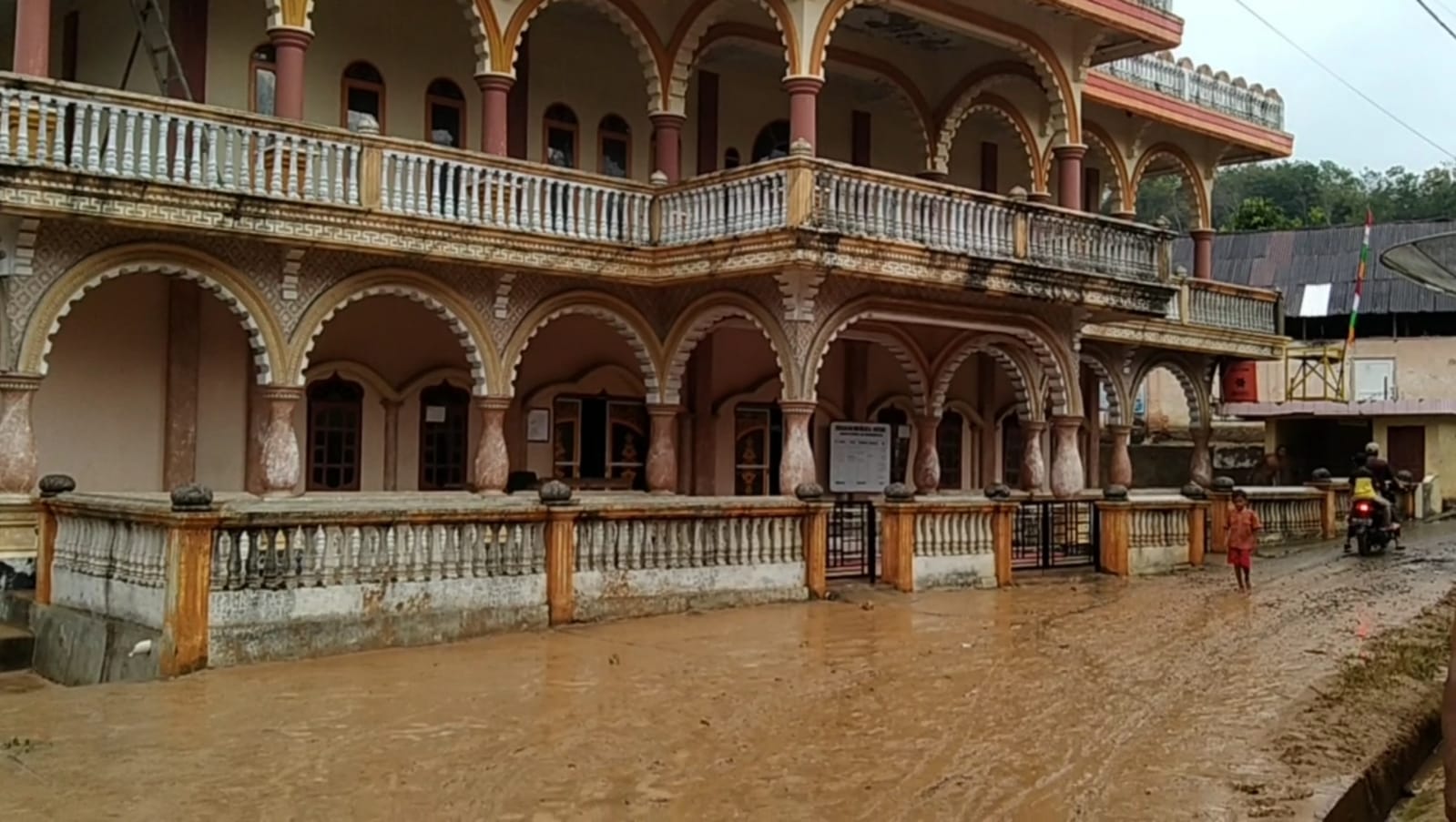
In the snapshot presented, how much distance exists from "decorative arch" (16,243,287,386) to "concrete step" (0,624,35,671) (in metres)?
2.78

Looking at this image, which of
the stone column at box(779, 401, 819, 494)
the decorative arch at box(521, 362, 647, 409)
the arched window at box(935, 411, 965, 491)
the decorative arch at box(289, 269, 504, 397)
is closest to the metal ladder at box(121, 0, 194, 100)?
the decorative arch at box(289, 269, 504, 397)

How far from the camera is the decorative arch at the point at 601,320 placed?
15406mm

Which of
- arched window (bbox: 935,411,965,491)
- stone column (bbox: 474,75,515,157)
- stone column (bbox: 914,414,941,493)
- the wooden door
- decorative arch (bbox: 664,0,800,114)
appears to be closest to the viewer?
stone column (bbox: 474,75,515,157)

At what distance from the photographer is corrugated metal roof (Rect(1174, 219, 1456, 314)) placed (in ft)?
111

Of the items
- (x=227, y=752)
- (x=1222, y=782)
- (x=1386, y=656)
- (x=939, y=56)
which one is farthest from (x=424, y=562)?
(x=939, y=56)

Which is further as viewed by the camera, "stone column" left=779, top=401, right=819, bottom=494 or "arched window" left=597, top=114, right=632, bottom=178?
"arched window" left=597, top=114, right=632, bottom=178

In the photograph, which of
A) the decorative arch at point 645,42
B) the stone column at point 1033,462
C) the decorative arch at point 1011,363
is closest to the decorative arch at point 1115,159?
the decorative arch at point 1011,363

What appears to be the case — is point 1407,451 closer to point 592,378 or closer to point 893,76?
point 893,76

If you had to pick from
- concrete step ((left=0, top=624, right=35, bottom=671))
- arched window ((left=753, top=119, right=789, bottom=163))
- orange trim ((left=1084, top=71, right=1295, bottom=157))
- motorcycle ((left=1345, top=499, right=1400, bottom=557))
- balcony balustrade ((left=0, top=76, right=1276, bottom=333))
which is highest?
orange trim ((left=1084, top=71, right=1295, bottom=157))

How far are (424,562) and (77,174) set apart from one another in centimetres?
489

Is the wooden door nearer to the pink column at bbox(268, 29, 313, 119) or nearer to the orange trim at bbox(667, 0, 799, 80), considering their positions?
the orange trim at bbox(667, 0, 799, 80)

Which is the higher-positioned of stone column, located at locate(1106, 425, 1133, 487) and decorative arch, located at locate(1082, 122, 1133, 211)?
decorative arch, located at locate(1082, 122, 1133, 211)

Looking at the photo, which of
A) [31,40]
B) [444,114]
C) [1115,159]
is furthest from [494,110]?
[1115,159]

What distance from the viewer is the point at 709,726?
297 inches
